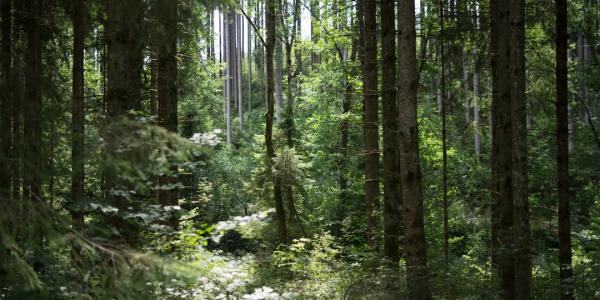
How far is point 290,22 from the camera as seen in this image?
64.5 feet

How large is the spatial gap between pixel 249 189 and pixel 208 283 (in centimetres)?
1161

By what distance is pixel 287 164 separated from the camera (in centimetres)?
1534

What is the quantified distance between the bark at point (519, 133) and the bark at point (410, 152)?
1.45 metres

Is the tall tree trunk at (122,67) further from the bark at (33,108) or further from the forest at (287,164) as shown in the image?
the bark at (33,108)

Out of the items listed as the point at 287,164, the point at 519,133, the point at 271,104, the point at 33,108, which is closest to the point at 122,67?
the point at 33,108

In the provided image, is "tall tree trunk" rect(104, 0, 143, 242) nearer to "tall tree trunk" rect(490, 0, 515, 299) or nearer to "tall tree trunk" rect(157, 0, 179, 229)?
"tall tree trunk" rect(157, 0, 179, 229)

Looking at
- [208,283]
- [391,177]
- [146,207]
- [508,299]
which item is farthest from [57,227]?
[508,299]

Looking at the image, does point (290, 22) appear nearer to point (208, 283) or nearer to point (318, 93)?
point (318, 93)

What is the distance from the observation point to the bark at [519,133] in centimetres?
724

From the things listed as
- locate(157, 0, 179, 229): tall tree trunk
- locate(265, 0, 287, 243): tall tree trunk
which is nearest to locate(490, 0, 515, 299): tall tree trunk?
locate(157, 0, 179, 229): tall tree trunk

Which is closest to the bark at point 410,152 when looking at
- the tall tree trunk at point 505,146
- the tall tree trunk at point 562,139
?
the tall tree trunk at point 505,146

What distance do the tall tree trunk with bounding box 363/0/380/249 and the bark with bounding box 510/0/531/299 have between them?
126 inches

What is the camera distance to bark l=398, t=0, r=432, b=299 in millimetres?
6883

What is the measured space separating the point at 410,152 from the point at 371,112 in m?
4.34
